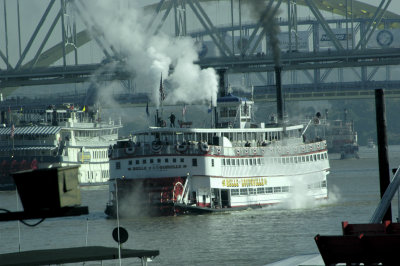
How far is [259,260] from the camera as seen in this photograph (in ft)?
95.3

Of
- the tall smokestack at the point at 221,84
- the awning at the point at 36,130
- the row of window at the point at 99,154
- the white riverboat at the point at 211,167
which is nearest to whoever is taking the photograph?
the white riverboat at the point at 211,167

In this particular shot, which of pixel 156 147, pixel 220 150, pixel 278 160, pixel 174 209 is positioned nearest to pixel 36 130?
pixel 278 160

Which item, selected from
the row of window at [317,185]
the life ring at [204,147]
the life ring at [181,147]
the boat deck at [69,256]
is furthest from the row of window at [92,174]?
the boat deck at [69,256]

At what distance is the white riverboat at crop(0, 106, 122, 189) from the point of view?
8856 cm

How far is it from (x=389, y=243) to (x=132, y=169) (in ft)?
106

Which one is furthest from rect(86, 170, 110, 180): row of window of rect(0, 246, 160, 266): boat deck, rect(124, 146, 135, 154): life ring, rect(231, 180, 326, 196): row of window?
rect(0, 246, 160, 266): boat deck

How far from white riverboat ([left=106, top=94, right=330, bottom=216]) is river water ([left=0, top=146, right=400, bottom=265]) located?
986 millimetres

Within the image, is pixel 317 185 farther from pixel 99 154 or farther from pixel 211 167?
pixel 99 154

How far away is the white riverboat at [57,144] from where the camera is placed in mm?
88562

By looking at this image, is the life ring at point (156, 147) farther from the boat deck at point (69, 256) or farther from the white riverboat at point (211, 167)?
the boat deck at point (69, 256)

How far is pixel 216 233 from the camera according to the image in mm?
37781

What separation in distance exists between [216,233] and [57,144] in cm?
5474

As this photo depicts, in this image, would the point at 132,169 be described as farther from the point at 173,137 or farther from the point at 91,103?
the point at 91,103

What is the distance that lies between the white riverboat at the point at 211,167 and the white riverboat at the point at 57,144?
38.5m
